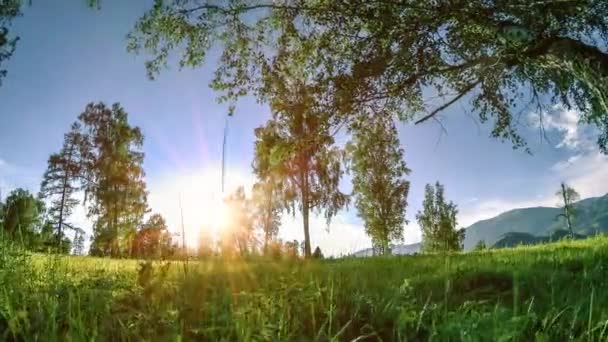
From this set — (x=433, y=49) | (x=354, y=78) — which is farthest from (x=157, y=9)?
(x=433, y=49)

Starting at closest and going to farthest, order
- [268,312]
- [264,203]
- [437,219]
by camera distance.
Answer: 1. [268,312]
2. [264,203]
3. [437,219]

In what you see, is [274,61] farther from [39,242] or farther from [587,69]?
[39,242]

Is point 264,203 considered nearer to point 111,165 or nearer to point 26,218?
point 111,165

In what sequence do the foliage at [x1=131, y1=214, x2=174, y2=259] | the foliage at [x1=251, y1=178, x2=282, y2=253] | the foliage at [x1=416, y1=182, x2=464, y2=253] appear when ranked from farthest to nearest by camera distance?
the foliage at [x1=416, y1=182, x2=464, y2=253] → the foliage at [x1=251, y1=178, x2=282, y2=253] → the foliage at [x1=131, y1=214, x2=174, y2=259]

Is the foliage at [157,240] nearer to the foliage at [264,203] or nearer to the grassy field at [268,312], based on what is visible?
the grassy field at [268,312]

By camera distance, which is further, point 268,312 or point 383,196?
point 383,196

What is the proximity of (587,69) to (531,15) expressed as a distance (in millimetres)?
1501

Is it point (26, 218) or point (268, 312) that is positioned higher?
point (26, 218)

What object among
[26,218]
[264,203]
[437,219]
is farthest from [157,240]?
[437,219]

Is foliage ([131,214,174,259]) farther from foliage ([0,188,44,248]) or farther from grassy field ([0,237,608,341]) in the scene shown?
foliage ([0,188,44,248])

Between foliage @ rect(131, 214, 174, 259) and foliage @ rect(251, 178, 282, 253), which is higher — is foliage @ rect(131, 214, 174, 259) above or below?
below

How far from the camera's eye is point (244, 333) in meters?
2.85

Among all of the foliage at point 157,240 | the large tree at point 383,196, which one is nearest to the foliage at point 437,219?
the large tree at point 383,196

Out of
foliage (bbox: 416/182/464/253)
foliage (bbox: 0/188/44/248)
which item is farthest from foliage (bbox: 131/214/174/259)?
foliage (bbox: 416/182/464/253)
